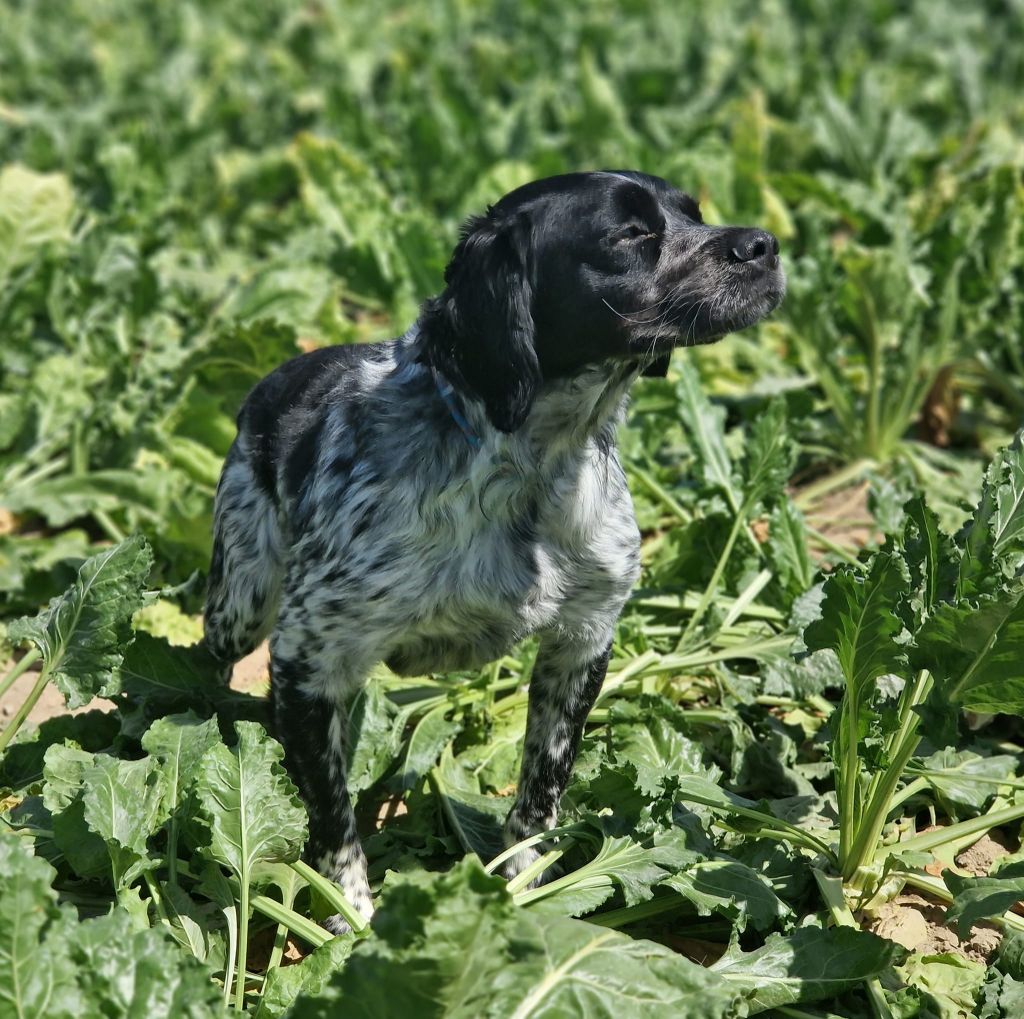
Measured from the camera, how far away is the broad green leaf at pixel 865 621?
2.99 meters

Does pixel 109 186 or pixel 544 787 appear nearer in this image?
pixel 544 787

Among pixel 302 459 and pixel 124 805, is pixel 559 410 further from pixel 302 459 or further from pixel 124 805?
pixel 124 805

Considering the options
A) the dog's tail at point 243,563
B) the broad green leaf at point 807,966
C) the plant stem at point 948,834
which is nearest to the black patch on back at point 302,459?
the dog's tail at point 243,563

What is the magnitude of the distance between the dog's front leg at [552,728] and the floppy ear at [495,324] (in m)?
0.68

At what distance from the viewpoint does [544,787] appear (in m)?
3.55

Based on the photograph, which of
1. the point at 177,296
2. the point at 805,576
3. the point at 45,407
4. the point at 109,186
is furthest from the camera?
the point at 109,186

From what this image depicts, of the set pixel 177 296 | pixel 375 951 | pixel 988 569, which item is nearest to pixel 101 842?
pixel 375 951

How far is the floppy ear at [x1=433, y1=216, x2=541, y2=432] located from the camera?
10.2ft

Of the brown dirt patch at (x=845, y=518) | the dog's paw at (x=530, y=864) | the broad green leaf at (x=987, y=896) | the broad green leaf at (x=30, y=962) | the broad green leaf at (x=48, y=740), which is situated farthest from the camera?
the brown dirt patch at (x=845, y=518)

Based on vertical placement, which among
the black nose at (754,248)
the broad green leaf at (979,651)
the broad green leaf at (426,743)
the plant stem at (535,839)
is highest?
the black nose at (754,248)

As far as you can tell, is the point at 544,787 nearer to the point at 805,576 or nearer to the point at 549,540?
the point at 549,540

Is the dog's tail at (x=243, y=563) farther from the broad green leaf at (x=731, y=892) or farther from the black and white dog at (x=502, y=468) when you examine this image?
the broad green leaf at (x=731, y=892)

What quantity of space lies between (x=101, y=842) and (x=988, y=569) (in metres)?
1.99

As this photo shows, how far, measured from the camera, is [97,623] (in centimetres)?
338
